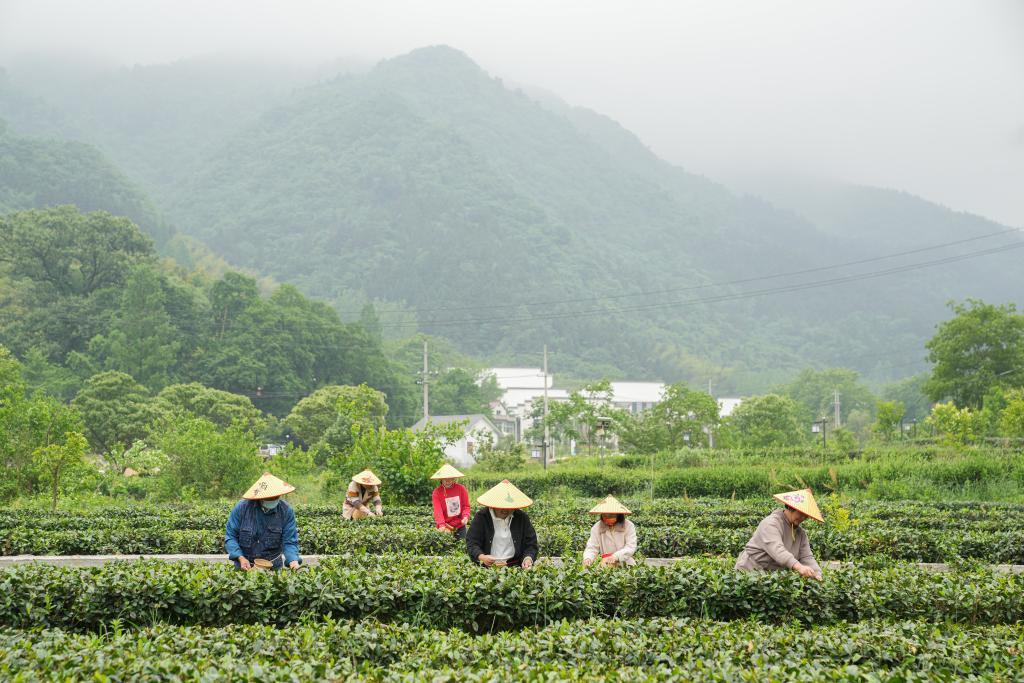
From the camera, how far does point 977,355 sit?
4369 cm

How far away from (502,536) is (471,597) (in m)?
1.30

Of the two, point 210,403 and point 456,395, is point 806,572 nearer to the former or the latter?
point 210,403

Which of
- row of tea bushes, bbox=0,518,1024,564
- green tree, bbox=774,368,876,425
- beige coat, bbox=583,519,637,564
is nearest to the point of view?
beige coat, bbox=583,519,637,564

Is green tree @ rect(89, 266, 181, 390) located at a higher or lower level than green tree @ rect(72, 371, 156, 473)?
higher

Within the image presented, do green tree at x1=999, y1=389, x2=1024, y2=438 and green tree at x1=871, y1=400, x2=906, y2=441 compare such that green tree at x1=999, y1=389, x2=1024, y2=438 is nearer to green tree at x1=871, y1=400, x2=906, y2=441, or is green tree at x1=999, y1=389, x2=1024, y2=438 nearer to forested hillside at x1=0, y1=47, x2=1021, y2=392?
green tree at x1=871, y1=400, x2=906, y2=441

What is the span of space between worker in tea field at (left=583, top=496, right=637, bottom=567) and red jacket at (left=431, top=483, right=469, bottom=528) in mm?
3050

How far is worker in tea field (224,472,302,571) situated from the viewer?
8836 millimetres

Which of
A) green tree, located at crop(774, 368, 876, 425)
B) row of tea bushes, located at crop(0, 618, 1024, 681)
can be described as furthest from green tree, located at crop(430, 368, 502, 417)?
row of tea bushes, located at crop(0, 618, 1024, 681)

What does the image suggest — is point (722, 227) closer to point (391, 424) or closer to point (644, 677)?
point (391, 424)

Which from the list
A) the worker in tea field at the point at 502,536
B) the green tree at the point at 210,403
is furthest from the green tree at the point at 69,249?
the worker in tea field at the point at 502,536

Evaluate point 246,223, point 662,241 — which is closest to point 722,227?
point 662,241

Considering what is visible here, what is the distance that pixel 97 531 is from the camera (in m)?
13.3

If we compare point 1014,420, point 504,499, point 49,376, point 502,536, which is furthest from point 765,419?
point 504,499

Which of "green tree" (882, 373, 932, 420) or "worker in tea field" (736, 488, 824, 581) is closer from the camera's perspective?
"worker in tea field" (736, 488, 824, 581)
